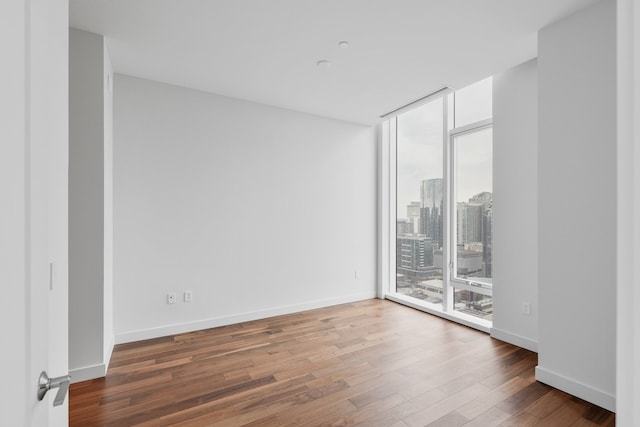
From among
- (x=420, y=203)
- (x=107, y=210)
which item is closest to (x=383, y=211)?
(x=420, y=203)

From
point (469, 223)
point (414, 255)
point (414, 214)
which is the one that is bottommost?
point (414, 255)

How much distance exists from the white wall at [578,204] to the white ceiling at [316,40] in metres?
0.30

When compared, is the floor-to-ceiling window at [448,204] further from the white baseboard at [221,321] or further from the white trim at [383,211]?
the white baseboard at [221,321]

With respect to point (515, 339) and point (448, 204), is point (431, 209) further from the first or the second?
point (515, 339)

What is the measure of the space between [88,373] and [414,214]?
3.94 m

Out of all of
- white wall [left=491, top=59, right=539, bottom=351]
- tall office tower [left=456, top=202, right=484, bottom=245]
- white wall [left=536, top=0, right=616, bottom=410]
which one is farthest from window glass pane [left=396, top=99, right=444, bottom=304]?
white wall [left=536, top=0, right=616, bottom=410]

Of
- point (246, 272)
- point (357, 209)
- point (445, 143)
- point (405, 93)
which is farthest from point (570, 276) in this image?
point (246, 272)

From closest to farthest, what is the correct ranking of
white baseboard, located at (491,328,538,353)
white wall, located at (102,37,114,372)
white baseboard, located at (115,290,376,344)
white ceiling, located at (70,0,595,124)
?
1. white ceiling, located at (70,0,595,124)
2. white wall, located at (102,37,114,372)
3. white baseboard, located at (491,328,538,353)
4. white baseboard, located at (115,290,376,344)

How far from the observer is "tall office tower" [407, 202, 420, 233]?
424 centimetres

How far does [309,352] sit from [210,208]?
74.2 inches

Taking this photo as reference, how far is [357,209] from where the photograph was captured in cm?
452

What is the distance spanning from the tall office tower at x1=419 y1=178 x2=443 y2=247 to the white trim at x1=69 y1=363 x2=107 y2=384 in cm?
371

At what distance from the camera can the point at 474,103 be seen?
137 inches
